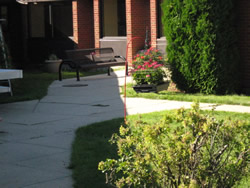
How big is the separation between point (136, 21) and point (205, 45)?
853cm

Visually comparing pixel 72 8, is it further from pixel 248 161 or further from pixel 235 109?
pixel 248 161

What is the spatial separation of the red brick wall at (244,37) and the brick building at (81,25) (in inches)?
264

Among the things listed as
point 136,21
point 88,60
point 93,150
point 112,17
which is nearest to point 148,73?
point 88,60

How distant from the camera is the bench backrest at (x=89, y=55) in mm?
17500

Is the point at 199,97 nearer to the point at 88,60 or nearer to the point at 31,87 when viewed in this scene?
the point at 31,87

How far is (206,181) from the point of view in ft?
12.5

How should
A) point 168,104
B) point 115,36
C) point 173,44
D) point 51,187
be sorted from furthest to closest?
point 115,36, point 173,44, point 168,104, point 51,187

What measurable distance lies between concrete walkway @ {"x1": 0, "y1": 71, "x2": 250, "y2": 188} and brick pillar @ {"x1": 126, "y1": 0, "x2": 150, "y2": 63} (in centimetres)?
482

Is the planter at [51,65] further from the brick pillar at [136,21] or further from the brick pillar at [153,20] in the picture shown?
the brick pillar at [153,20]

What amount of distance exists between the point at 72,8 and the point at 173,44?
11.3m

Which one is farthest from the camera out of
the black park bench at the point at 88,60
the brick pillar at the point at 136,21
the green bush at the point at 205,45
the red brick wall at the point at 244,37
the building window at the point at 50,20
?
the building window at the point at 50,20

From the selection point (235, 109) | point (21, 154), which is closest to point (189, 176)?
point (21, 154)

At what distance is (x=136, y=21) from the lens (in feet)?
66.6

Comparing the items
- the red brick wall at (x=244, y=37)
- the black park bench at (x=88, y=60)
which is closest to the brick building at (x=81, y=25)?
the black park bench at (x=88, y=60)
